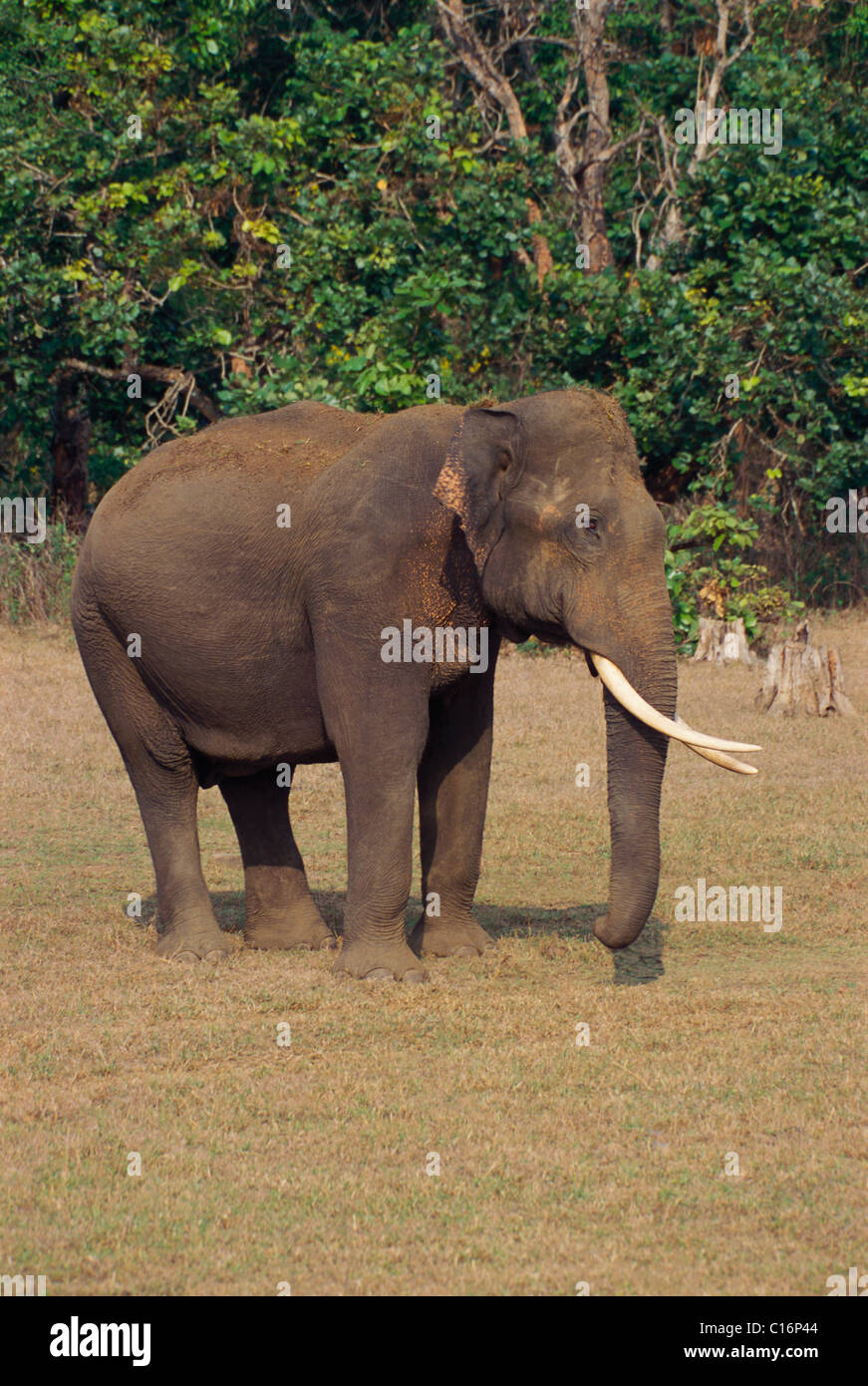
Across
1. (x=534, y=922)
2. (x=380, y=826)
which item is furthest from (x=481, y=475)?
(x=534, y=922)

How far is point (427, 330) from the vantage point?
20.4 meters

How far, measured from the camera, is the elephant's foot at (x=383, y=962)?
792 centimetres

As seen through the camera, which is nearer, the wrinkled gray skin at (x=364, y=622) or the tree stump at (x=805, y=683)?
the wrinkled gray skin at (x=364, y=622)

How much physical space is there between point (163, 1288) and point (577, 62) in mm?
20621

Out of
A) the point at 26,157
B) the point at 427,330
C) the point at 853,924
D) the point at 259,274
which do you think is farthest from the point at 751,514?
the point at 853,924

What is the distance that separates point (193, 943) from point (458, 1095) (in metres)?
2.54

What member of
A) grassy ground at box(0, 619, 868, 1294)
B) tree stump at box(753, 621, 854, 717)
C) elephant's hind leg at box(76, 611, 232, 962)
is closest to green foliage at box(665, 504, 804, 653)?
tree stump at box(753, 621, 854, 717)

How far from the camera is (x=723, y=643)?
62.6ft

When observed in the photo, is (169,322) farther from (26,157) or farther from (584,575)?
(584,575)

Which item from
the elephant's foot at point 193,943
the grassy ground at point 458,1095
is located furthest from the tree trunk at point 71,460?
the elephant's foot at point 193,943

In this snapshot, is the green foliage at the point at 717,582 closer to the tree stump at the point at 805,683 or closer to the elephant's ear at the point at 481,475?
the tree stump at the point at 805,683

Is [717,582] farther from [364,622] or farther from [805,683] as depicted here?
[364,622]

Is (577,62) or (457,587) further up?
(577,62)

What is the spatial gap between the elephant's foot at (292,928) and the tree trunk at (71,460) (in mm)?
15593
